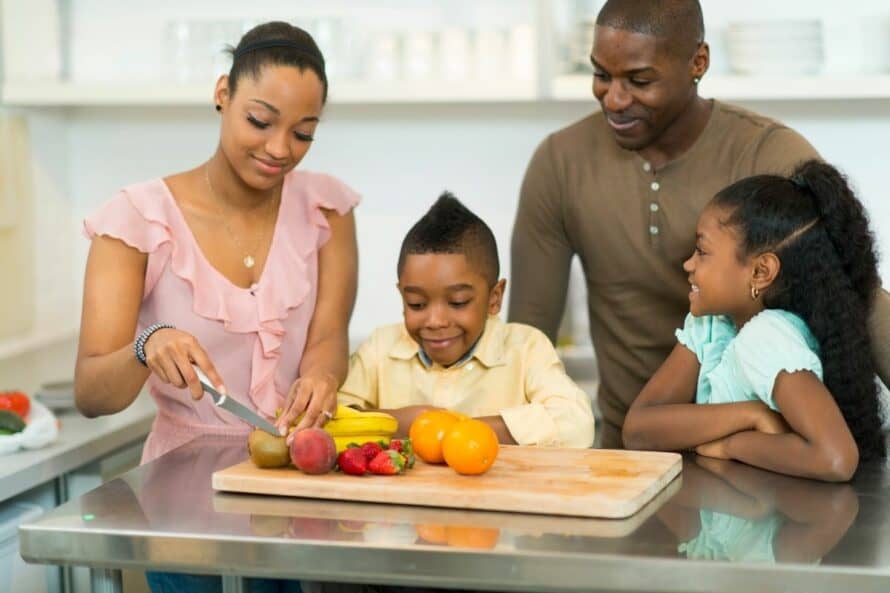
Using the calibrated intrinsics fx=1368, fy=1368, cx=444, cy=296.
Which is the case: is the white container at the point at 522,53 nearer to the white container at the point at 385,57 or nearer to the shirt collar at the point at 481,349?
the white container at the point at 385,57

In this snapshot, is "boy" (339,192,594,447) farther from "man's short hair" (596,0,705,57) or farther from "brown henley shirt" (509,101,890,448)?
"man's short hair" (596,0,705,57)

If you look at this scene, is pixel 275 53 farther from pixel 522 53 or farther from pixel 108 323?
pixel 522 53

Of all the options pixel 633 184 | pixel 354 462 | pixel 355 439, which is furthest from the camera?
pixel 633 184

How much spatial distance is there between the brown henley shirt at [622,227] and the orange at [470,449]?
721 millimetres

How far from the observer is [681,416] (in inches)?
83.0

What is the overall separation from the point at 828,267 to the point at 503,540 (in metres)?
0.75

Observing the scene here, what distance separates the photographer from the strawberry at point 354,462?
6.16 ft

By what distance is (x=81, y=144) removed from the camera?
13.1 feet

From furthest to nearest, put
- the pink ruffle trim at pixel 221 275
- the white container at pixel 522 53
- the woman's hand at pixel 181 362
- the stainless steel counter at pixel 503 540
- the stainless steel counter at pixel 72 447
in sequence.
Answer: the white container at pixel 522 53, the stainless steel counter at pixel 72 447, the pink ruffle trim at pixel 221 275, the woman's hand at pixel 181 362, the stainless steel counter at pixel 503 540

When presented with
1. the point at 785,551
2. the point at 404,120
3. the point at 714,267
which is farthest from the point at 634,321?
the point at 404,120

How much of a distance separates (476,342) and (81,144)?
2083 millimetres

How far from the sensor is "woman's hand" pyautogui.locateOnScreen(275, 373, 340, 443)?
6.79 ft

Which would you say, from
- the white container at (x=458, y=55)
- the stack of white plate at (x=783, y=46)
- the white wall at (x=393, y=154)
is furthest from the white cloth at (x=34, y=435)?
the stack of white plate at (x=783, y=46)

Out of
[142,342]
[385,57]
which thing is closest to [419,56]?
[385,57]
